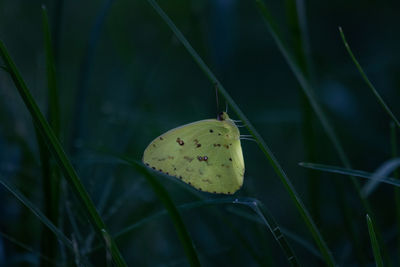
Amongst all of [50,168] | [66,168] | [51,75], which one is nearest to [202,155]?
[50,168]

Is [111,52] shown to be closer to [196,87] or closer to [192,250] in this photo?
[196,87]

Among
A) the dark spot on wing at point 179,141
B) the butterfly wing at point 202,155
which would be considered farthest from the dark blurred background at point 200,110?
the dark spot on wing at point 179,141

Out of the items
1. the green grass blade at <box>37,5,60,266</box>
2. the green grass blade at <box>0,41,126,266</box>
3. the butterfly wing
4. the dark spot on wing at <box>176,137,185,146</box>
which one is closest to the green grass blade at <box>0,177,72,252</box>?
the green grass blade at <box>0,41,126,266</box>

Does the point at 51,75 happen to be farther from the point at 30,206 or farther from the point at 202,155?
the point at 202,155

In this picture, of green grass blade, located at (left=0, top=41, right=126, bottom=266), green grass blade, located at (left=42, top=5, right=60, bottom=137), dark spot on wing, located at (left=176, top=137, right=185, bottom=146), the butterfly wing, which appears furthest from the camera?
dark spot on wing, located at (left=176, top=137, right=185, bottom=146)

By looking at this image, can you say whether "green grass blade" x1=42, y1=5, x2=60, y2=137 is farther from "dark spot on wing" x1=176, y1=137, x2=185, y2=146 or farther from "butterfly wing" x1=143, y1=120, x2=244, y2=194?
"dark spot on wing" x1=176, y1=137, x2=185, y2=146

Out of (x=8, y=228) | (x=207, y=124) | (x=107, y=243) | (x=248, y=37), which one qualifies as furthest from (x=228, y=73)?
(x=248, y=37)

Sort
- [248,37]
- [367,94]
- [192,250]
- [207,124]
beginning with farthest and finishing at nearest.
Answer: [248,37] → [367,94] → [207,124] → [192,250]
